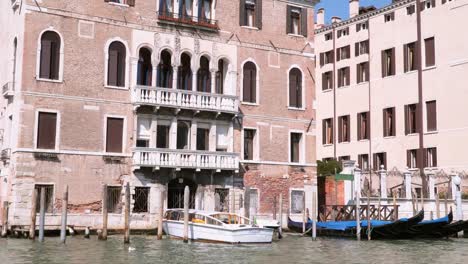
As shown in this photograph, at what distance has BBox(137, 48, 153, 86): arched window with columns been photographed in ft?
72.3

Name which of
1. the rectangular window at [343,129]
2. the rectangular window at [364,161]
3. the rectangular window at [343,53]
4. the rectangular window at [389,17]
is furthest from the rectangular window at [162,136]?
the rectangular window at [343,53]

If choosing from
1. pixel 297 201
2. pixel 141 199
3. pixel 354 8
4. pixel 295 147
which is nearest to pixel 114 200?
pixel 141 199

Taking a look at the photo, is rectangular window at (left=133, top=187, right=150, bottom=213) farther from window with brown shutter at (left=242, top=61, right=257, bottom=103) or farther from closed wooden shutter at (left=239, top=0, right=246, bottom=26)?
closed wooden shutter at (left=239, top=0, right=246, bottom=26)

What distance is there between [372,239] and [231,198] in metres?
4.94

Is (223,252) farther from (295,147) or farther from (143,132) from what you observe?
(295,147)

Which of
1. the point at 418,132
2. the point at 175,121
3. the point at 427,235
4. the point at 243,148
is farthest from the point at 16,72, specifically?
the point at 418,132

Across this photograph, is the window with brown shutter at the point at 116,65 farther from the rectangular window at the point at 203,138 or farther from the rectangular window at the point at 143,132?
the rectangular window at the point at 203,138

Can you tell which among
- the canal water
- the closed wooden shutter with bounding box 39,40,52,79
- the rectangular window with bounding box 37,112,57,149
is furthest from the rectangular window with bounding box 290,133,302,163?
the closed wooden shutter with bounding box 39,40,52,79

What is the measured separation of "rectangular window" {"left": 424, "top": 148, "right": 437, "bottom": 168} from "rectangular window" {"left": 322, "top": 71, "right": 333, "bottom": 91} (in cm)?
694

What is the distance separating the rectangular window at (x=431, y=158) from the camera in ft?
92.4

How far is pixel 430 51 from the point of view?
28.7 metres

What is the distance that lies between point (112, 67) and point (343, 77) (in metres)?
14.9

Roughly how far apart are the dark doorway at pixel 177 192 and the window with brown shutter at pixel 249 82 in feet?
11.9

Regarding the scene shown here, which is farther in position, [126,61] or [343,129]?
[343,129]
